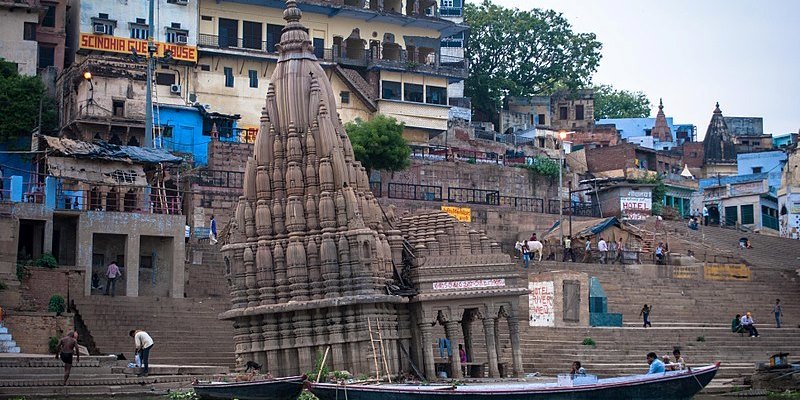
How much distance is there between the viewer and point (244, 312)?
26094mm

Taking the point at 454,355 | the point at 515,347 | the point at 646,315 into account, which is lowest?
the point at 454,355

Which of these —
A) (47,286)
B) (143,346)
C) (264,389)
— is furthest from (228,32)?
(264,389)

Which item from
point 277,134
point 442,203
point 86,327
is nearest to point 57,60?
point 442,203

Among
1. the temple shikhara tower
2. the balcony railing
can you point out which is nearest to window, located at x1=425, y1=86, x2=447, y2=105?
the balcony railing

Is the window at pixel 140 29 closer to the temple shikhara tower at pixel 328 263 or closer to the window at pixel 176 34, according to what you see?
the window at pixel 176 34

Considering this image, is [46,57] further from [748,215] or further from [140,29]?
[748,215]

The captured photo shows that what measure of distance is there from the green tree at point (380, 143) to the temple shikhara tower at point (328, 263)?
19.5 meters

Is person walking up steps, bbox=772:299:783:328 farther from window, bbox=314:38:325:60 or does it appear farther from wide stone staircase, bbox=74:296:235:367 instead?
window, bbox=314:38:325:60

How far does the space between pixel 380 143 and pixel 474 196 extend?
5747mm

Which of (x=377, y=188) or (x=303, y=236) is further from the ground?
(x=377, y=188)

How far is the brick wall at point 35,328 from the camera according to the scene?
96.0 feet

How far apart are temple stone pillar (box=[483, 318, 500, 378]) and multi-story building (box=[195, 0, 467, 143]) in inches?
942

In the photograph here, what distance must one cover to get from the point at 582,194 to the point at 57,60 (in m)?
21.4

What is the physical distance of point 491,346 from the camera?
27031mm
